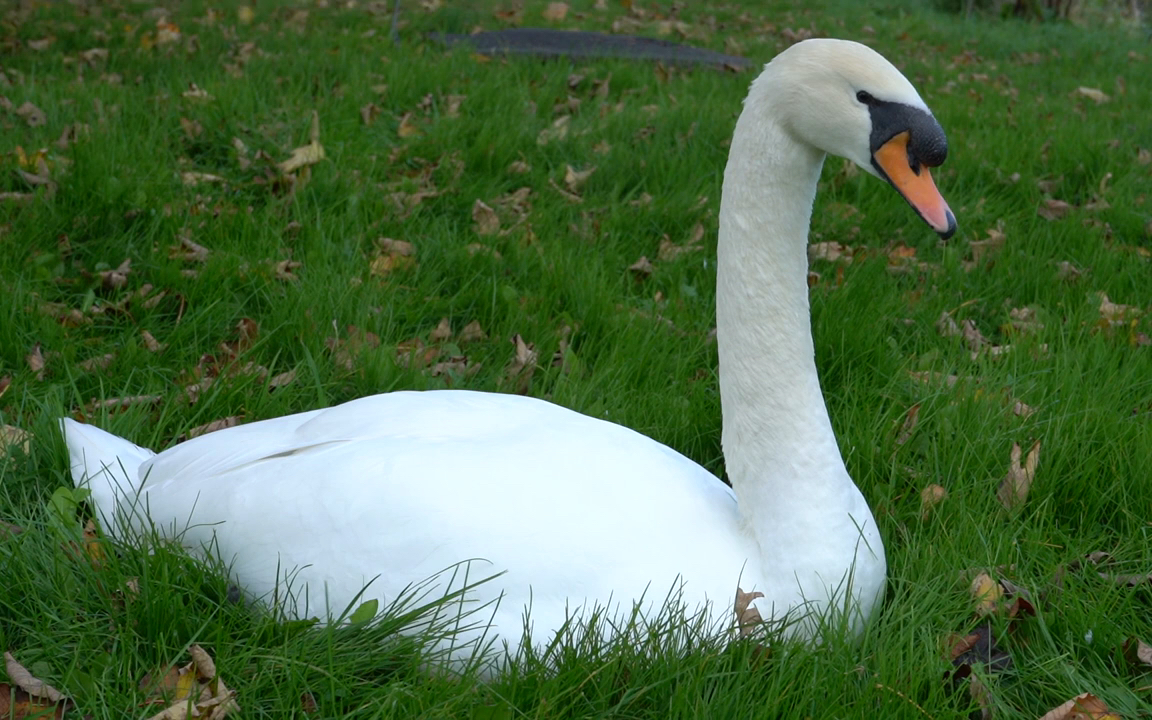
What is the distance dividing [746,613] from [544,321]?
183 centimetres

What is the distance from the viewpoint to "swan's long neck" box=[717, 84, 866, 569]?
7.63 feet

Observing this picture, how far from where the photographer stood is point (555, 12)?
10617 millimetres

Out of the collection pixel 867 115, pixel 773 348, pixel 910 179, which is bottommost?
pixel 773 348

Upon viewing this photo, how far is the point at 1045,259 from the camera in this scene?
4516mm

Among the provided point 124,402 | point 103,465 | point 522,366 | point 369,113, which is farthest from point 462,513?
point 369,113

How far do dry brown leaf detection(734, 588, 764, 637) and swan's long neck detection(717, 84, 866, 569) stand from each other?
116mm

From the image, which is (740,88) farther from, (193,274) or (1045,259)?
(193,274)

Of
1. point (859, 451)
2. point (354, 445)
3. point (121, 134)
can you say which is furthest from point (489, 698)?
point (121, 134)

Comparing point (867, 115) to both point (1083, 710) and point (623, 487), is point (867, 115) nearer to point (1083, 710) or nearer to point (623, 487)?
point (623, 487)

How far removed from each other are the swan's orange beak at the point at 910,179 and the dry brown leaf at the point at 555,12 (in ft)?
27.8

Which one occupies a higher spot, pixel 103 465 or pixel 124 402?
pixel 103 465

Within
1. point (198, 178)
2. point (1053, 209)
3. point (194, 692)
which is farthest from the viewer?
point (1053, 209)

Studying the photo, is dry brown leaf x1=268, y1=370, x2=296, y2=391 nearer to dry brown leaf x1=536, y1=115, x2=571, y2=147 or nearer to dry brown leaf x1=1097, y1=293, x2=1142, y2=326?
dry brown leaf x1=536, y1=115, x2=571, y2=147

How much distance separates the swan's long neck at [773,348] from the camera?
232 centimetres
